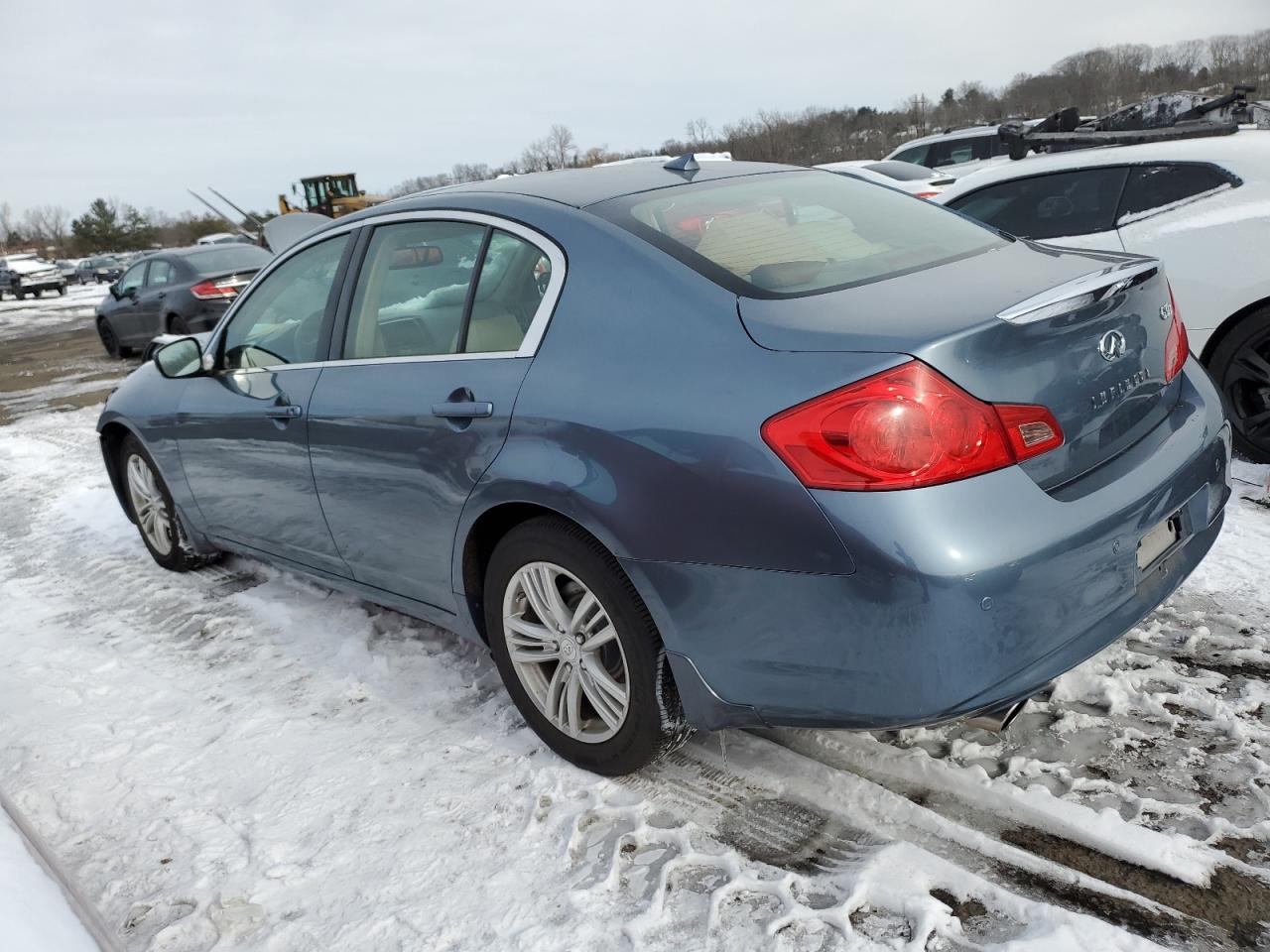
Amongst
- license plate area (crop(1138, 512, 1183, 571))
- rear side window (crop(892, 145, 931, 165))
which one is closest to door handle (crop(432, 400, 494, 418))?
license plate area (crop(1138, 512, 1183, 571))

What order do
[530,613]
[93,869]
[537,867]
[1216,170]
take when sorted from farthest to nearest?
[1216,170], [530,613], [93,869], [537,867]

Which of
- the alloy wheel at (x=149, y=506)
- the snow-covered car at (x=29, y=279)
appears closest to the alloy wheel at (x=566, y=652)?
the alloy wheel at (x=149, y=506)

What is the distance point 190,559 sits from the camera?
5027mm

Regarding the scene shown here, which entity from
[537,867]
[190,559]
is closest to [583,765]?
[537,867]

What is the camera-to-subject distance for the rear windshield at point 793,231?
8.45ft

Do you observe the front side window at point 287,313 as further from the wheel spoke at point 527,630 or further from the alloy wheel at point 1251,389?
the alloy wheel at point 1251,389

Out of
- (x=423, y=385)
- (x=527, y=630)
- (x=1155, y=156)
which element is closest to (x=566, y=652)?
(x=527, y=630)

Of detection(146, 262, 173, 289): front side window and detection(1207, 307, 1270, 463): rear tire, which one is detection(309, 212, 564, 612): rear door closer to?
detection(1207, 307, 1270, 463): rear tire

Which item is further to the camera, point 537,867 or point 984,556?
point 537,867

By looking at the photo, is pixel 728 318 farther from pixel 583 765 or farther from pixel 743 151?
pixel 743 151

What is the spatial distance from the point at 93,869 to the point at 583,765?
1.36 m

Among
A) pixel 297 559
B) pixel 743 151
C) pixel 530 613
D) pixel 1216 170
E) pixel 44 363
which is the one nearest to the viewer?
pixel 530 613

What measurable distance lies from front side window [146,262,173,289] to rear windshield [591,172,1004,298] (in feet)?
40.3

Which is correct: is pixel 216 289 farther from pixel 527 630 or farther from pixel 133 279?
pixel 527 630
